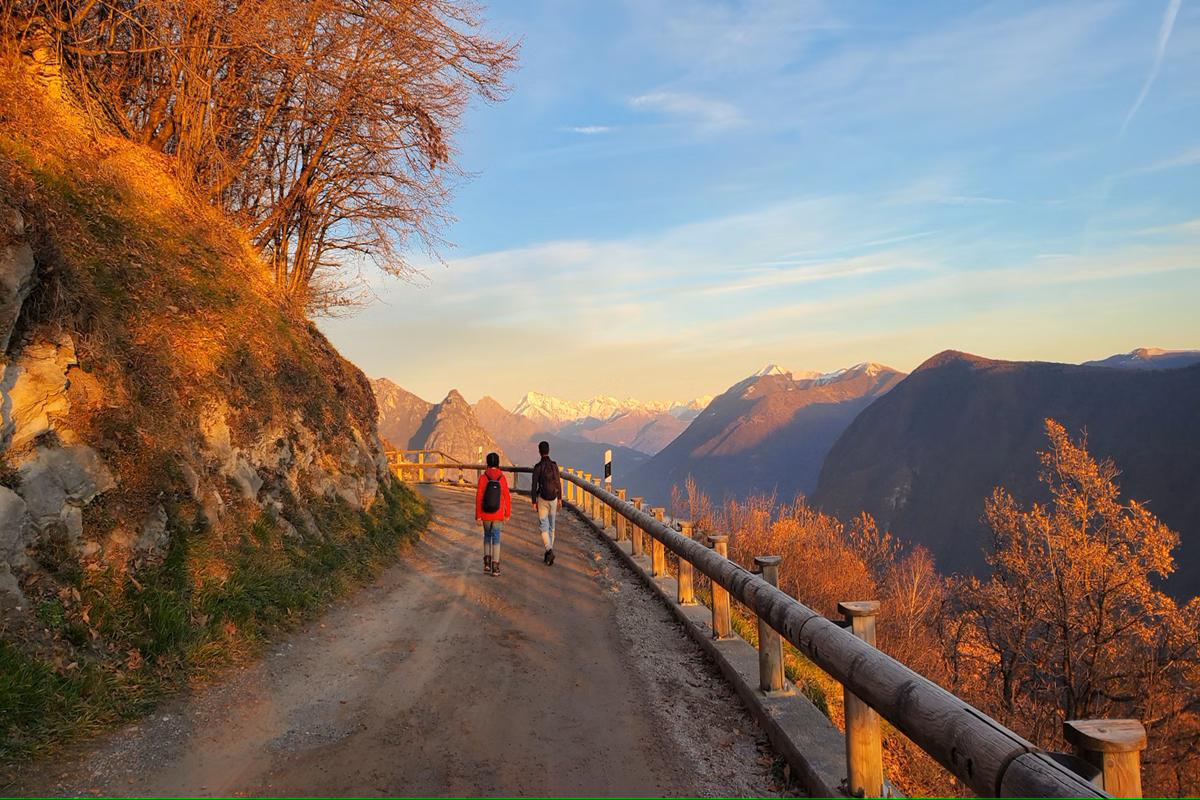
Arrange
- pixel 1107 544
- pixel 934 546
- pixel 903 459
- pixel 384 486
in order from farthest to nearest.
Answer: pixel 903 459
pixel 934 546
pixel 1107 544
pixel 384 486

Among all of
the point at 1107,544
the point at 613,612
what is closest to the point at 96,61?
the point at 613,612

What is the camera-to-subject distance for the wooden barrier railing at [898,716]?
81.7 inches

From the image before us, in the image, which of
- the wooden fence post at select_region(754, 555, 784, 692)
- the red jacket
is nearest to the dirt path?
the wooden fence post at select_region(754, 555, 784, 692)

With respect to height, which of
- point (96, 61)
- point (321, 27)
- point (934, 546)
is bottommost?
point (934, 546)

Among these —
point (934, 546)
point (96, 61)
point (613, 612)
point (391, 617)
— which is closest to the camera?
point (391, 617)

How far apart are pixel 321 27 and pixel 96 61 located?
343cm

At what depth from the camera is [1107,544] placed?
2272 centimetres

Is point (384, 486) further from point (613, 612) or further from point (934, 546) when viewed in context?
point (934, 546)


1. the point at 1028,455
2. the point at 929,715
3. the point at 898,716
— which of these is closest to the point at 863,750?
the point at 898,716

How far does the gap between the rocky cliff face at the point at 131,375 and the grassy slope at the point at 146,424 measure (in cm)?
3

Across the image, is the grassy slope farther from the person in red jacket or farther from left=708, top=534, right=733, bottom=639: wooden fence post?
left=708, top=534, right=733, bottom=639: wooden fence post

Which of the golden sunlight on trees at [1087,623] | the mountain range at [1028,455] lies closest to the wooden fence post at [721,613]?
the golden sunlight on trees at [1087,623]

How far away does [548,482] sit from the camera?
35.5 ft

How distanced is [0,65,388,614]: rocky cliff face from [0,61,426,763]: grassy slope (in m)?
0.03
